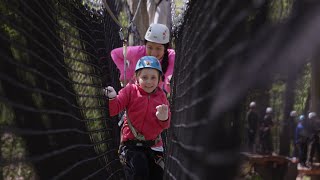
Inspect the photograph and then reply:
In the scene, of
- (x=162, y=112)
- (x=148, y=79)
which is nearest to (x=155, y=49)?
(x=148, y=79)

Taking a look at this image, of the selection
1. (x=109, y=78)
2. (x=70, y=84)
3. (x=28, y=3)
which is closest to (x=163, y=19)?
(x=109, y=78)

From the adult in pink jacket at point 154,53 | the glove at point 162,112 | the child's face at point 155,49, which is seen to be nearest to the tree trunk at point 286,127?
the glove at point 162,112

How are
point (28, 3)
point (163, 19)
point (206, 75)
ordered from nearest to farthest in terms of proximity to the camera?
point (206, 75) → point (28, 3) → point (163, 19)

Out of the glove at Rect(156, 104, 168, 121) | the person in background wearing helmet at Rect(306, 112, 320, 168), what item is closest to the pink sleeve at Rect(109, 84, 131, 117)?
the glove at Rect(156, 104, 168, 121)

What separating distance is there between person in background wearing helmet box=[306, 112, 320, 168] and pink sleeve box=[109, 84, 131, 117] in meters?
1.56

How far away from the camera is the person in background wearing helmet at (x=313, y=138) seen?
0.82 metres

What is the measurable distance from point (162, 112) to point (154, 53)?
2.36 ft

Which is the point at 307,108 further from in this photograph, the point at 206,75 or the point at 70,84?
the point at 70,84

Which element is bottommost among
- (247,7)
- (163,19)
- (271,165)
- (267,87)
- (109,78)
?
(271,165)

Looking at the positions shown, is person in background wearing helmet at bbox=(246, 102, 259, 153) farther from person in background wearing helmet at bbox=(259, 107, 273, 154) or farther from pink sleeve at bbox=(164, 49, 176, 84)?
pink sleeve at bbox=(164, 49, 176, 84)

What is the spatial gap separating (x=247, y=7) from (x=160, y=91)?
2038mm

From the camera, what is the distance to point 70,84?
6.87 ft

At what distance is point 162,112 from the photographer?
2.49m

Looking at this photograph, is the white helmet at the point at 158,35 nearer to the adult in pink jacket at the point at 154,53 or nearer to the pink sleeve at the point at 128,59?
the adult in pink jacket at the point at 154,53
